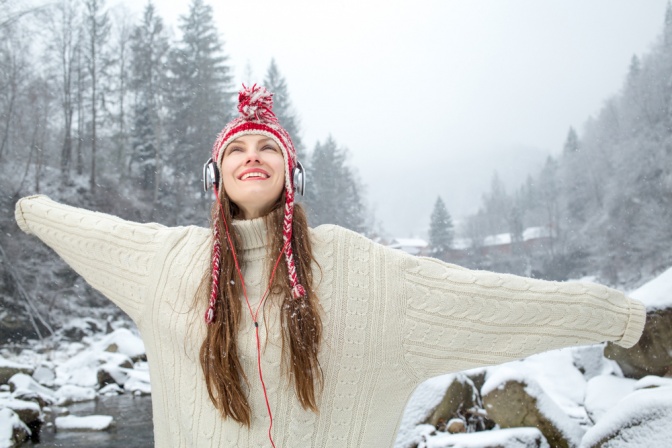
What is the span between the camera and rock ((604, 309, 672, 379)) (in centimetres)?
539

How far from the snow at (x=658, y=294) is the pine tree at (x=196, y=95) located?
19807mm

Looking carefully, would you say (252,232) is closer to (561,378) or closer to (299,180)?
(299,180)

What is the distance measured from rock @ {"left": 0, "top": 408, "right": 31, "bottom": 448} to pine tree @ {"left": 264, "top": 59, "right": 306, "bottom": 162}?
68.0 feet

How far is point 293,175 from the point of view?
205cm

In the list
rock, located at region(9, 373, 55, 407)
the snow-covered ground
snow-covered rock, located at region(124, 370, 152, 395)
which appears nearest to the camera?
the snow-covered ground

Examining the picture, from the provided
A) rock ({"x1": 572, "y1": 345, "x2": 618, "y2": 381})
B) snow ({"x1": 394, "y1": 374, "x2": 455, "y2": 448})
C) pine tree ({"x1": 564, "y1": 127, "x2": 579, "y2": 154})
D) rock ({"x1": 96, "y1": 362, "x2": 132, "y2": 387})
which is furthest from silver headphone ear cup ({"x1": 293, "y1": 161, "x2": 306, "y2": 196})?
pine tree ({"x1": 564, "y1": 127, "x2": 579, "y2": 154})

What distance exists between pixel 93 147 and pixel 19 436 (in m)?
17.1

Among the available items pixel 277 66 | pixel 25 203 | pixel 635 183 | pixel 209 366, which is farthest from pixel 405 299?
pixel 277 66

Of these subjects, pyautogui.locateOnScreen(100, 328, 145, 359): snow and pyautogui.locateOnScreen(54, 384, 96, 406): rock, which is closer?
pyautogui.locateOnScreen(54, 384, 96, 406): rock

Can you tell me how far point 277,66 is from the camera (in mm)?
30109

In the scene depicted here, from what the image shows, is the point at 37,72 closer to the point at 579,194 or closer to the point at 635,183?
the point at 635,183

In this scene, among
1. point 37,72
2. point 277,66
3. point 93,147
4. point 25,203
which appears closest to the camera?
point 25,203

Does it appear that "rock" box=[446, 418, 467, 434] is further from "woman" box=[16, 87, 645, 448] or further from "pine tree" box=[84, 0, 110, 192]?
"pine tree" box=[84, 0, 110, 192]

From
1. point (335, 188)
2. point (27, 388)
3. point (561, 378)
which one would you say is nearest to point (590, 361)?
point (561, 378)
